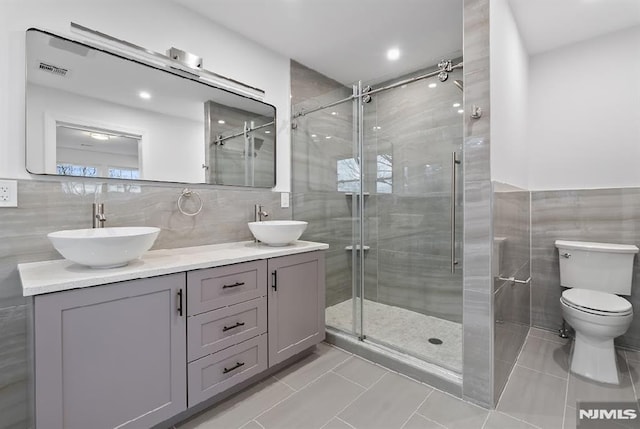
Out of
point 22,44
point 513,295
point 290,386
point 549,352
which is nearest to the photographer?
point 22,44

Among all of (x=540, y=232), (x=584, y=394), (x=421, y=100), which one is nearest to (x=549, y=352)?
(x=584, y=394)

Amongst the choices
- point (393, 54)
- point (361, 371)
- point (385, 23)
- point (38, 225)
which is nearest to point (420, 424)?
point (361, 371)

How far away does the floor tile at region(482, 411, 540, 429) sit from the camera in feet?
4.76

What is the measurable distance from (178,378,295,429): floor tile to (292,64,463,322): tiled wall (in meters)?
1.07

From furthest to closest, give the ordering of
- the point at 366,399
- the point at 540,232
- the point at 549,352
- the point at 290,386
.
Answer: the point at 540,232 → the point at 549,352 → the point at 290,386 → the point at 366,399

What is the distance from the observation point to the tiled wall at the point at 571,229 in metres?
2.16

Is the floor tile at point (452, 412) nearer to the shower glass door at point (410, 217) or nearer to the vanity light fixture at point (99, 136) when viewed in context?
the shower glass door at point (410, 217)

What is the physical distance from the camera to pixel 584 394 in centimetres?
169

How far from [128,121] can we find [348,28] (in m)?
1.67

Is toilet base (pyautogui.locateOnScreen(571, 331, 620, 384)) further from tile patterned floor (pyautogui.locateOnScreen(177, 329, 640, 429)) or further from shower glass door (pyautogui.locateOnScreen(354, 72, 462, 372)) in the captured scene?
shower glass door (pyautogui.locateOnScreen(354, 72, 462, 372))

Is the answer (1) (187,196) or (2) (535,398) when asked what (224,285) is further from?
(2) (535,398)

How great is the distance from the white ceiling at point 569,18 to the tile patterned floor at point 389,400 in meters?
2.40

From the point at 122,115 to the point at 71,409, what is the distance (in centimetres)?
148

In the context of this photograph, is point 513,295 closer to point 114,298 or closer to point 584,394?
point 584,394
